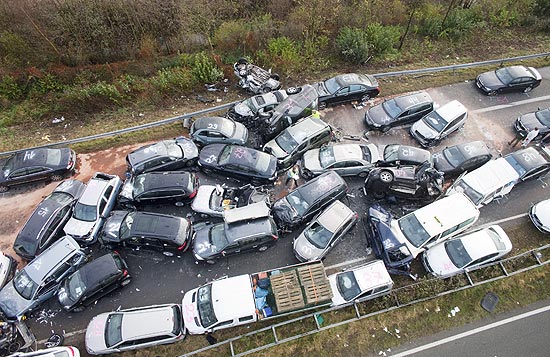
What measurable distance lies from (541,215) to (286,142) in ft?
35.2

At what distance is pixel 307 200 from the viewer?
14.1 meters

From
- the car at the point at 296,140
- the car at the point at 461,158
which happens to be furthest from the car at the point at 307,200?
the car at the point at 461,158

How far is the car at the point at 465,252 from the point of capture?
42.8 ft

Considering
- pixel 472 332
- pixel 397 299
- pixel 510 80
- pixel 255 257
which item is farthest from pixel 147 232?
pixel 510 80

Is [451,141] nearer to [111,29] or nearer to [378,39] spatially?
[378,39]

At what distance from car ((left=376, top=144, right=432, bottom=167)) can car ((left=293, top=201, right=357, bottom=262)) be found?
332cm

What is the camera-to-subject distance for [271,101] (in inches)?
703

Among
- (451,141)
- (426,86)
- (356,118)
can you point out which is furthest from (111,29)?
(451,141)

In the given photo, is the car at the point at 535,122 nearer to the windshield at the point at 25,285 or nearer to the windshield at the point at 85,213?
the windshield at the point at 85,213

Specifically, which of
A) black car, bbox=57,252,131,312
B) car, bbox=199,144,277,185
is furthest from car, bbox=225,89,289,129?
black car, bbox=57,252,131,312

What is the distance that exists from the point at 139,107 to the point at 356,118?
11472 millimetres

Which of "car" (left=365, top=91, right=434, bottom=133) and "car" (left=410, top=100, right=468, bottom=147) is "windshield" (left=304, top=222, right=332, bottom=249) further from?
"car" (left=410, top=100, right=468, bottom=147)

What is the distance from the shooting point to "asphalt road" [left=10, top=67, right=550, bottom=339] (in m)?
12.9

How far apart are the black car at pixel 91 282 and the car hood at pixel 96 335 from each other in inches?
38.0
